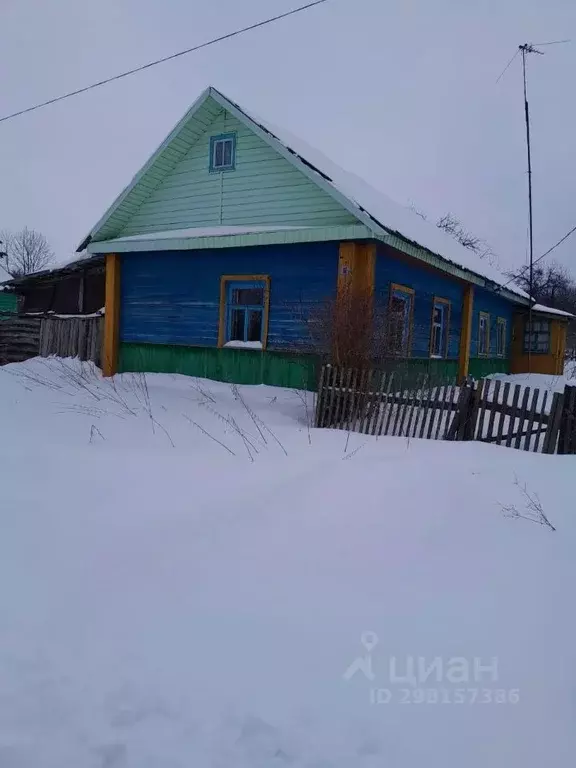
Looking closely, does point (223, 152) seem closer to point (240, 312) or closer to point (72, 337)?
point (240, 312)

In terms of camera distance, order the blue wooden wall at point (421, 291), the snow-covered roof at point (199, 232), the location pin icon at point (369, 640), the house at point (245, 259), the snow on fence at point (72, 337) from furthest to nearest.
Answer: the snow on fence at point (72, 337) → the blue wooden wall at point (421, 291) → the snow-covered roof at point (199, 232) → the house at point (245, 259) → the location pin icon at point (369, 640)

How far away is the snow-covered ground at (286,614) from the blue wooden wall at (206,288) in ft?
17.7

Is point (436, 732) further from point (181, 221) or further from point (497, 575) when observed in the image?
point (181, 221)

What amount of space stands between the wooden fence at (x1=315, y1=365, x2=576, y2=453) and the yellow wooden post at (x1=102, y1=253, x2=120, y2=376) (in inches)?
250

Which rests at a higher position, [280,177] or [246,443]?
[280,177]

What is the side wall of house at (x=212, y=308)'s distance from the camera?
9.45 metres

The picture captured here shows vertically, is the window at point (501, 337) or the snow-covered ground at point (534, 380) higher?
the window at point (501, 337)

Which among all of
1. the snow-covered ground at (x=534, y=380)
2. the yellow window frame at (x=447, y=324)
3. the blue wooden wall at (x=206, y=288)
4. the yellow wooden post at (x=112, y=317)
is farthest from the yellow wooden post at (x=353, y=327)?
the snow-covered ground at (x=534, y=380)

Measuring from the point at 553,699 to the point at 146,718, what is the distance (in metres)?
1.59

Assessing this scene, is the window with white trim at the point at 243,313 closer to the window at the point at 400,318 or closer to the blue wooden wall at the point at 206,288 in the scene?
the blue wooden wall at the point at 206,288

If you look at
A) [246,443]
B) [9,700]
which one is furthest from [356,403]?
[9,700]

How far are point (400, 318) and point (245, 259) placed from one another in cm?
338

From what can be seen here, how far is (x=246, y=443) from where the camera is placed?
5449 millimetres

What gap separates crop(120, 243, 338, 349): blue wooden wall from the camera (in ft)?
31.0
